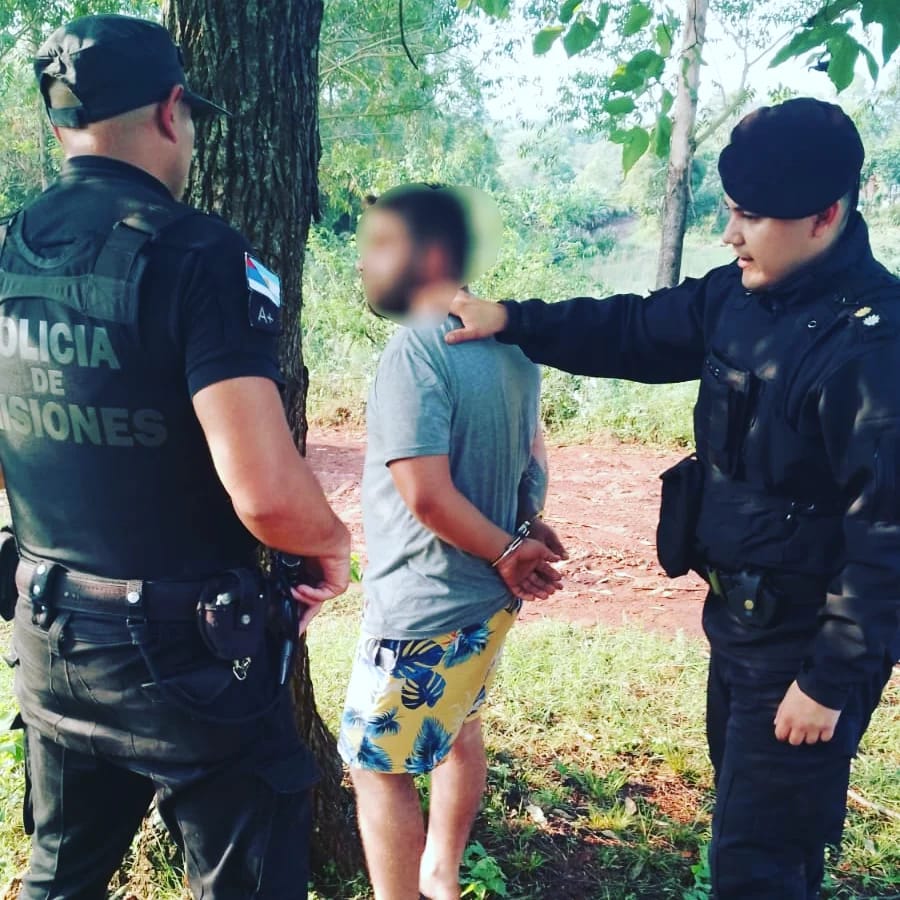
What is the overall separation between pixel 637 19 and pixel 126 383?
72.6 inches

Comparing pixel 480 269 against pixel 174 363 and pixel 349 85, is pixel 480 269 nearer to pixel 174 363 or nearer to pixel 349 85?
pixel 174 363

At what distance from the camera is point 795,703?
5.73 feet

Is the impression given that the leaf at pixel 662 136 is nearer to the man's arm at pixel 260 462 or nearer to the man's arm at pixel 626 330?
the man's arm at pixel 626 330

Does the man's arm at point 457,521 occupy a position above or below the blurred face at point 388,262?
below

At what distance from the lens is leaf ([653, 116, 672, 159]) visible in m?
2.40

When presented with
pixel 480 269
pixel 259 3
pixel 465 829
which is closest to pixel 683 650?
pixel 465 829

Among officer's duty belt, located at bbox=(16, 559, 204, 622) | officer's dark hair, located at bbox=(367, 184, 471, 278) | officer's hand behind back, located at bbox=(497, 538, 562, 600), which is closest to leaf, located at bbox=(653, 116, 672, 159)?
officer's dark hair, located at bbox=(367, 184, 471, 278)

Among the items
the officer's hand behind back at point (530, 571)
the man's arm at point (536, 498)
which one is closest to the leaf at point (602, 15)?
the man's arm at point (536, 498)

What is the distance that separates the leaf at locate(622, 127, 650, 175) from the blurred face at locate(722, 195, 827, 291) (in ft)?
2.04

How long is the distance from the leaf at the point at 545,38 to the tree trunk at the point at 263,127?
2.19 ft

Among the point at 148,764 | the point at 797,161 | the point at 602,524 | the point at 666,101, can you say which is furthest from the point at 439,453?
the point at 602,524

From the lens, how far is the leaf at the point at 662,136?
240cm

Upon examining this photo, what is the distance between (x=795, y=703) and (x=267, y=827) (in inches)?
40.1

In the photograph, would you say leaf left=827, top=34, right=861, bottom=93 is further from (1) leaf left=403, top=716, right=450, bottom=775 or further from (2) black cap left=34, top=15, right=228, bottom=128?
(1) leaf left=403, top=716, right=450, bottom=775
